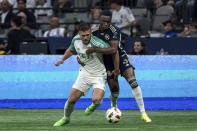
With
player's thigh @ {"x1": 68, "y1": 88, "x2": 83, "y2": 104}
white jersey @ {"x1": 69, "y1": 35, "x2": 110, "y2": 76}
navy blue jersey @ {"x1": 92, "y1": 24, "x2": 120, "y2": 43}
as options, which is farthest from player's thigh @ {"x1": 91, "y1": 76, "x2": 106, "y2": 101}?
navy blue jersey @ {"x1": 92, "y1": 24, "x2": 120, "y2": 43}

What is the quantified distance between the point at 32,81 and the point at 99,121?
13.2 feet

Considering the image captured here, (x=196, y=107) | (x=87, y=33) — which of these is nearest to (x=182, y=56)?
(x=196, y=107)

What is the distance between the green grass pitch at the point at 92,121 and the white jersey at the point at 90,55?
0.95 metres

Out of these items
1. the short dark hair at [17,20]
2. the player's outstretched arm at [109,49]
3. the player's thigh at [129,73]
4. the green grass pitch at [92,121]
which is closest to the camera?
the green grass pitch at [92,121]

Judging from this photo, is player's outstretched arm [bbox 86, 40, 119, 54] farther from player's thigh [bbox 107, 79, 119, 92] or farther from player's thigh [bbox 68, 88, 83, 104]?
player's thigh [bbox 107, 79, 119, 92]

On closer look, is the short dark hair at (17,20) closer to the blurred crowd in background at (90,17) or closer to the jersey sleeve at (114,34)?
the blurred crowd in background at (90,17)

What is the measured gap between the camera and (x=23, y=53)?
52.0ft

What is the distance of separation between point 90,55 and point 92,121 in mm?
1705

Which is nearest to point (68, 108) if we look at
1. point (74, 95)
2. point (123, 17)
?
point (74, 95)

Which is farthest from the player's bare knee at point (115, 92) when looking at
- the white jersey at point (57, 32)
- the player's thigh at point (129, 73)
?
the white jersey at point (57, 32)

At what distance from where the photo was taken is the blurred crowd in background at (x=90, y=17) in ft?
55.0

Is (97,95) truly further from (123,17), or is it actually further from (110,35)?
(123,17)

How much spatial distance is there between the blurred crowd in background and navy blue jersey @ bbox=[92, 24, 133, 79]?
190 inches

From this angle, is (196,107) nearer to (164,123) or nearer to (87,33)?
(164,123)
